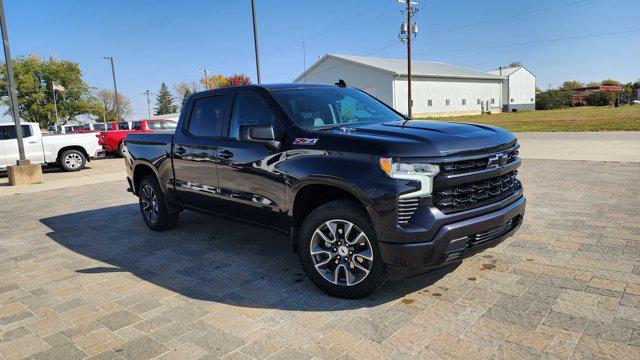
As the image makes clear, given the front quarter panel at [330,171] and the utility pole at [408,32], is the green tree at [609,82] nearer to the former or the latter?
the utility pole at [408,32]

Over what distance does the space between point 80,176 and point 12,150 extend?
236cm

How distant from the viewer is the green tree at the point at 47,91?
59.5 metres

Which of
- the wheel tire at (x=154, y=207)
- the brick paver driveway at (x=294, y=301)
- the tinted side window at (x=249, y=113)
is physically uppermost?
the tinted side window at (x=249, y=113)

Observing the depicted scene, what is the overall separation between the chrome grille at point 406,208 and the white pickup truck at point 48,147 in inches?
569

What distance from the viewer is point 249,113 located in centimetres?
451

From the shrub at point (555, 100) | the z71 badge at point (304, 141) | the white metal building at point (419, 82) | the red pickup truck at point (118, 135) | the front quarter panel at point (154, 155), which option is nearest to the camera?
the z71 badge at point (304, 141)

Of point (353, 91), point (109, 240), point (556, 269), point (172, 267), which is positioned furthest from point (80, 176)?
point (556, 269)

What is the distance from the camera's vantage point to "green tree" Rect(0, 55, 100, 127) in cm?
5953

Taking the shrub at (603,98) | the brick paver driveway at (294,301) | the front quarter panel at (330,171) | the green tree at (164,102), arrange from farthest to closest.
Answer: the green tree at (164,102), the shrub at (603,98), the front quarter panel at (330,171), the brick paver driveway at (294,301)

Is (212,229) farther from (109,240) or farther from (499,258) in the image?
(499,258)

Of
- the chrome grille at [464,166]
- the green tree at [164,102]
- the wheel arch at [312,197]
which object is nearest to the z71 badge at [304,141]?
the wheel arch at [312,197]

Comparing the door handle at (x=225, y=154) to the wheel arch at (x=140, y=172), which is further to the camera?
the wheel arch at (x=140, y=172)

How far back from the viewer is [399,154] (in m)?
3.16

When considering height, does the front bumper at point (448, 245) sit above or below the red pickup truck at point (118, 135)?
below
